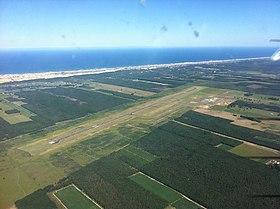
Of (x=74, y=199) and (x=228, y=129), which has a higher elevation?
(x=228, y=129)

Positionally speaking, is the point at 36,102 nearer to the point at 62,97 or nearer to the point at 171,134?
the point at 62,97

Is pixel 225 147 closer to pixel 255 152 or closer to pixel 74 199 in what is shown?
Answer: pixel 255 152

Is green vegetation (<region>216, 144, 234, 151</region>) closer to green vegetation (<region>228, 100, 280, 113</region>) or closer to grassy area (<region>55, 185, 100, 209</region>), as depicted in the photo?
grassy area (<region>55, 185, 100, 209</region>)

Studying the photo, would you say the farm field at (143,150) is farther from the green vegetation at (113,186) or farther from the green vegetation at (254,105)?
the green vegetation at (254,105)

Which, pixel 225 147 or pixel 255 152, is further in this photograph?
pixel 225 147

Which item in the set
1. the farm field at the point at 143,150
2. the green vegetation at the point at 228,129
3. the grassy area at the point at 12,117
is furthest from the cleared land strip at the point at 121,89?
the grassy area at the point at 12,117

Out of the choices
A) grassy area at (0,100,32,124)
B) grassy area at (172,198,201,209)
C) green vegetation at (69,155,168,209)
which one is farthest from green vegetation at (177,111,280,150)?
grassy area at (0,100,32,124)

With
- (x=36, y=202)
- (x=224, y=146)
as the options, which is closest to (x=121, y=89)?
(x=224, y=146)
